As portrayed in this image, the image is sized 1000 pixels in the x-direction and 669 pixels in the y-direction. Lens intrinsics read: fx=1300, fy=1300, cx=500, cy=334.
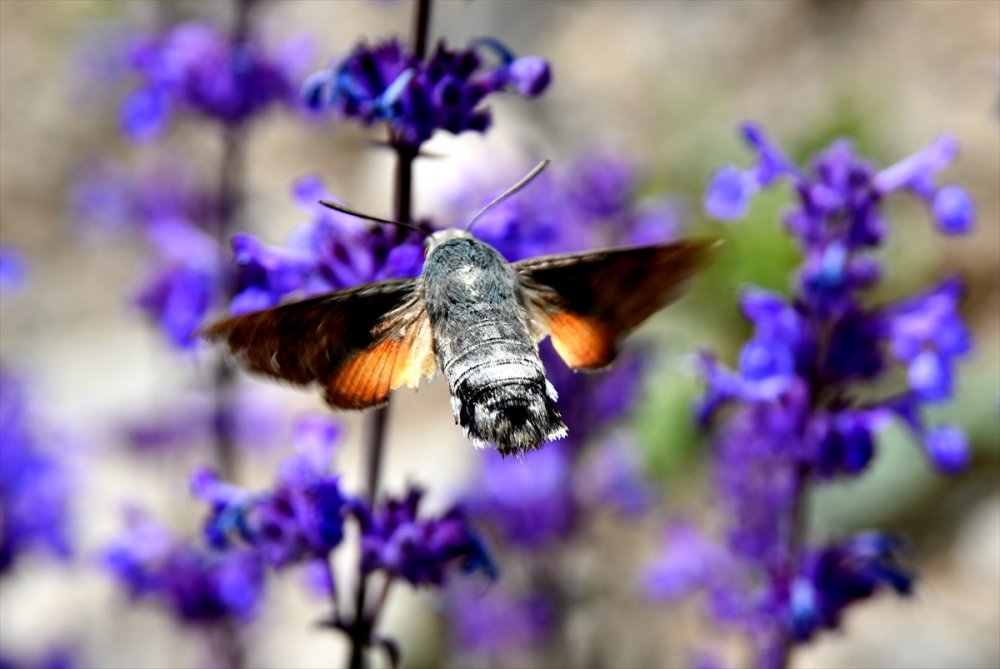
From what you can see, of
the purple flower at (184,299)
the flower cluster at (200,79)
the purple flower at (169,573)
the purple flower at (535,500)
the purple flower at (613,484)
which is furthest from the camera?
the purple flower at (613,484)

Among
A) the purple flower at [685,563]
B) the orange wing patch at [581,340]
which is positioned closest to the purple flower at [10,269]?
the orange wing patch at [581,340]

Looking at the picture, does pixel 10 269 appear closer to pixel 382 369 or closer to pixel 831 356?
pixel 382 369

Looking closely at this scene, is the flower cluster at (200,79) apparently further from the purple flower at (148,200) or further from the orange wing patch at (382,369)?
the orange wing patch at (382,369)

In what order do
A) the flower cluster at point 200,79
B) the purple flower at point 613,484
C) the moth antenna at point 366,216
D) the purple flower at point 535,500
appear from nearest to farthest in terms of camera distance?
the moth antenna at point 366,216 → the flower cluster at point 200,79 → the purple flower at point 535,500 → the purple flower at point 613,484

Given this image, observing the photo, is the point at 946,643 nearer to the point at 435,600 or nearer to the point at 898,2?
the point at 435,600

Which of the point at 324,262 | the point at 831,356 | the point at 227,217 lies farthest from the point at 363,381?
the point at 227,217

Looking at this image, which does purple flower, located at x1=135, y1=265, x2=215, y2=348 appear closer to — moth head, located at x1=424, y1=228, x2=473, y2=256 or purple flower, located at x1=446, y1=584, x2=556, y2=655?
moth head, located at x1=424, y1=228, x2=473, y2=256

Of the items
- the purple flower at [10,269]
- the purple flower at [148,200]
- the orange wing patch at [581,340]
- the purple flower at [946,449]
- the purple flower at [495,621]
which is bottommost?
the orange wing patch at [581,340]
